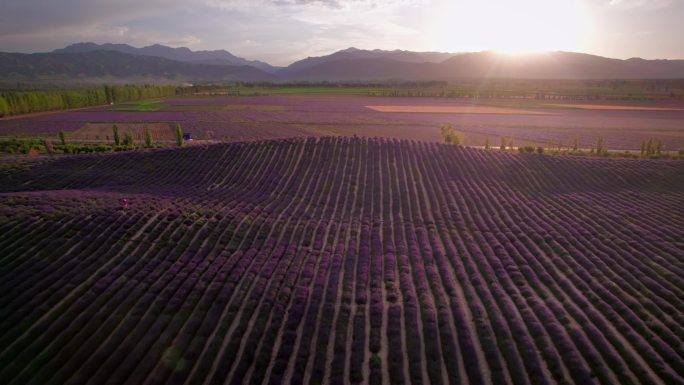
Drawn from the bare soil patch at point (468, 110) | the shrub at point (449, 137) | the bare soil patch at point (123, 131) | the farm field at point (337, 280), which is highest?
the shrub at point (449, 137)

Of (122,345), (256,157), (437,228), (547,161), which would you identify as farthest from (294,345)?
(547,161)

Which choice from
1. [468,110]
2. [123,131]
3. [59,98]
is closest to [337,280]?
[123,131]

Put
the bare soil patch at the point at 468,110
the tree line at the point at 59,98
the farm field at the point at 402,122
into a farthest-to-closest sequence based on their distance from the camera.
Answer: the bare soil patch at the point at 468,110, the tree line at the point at 59,98, the farm field at the point at 402,122

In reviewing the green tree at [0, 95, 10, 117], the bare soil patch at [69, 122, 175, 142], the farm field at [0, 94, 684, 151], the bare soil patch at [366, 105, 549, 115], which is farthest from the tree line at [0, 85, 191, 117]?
the bare soil patch at [366, 105, 549, 115]

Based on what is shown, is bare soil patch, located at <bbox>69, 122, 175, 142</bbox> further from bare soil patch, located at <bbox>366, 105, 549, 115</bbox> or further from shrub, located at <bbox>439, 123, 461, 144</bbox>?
bare soil patch, located at <bbox>366, 105, 549, 115</bbox>

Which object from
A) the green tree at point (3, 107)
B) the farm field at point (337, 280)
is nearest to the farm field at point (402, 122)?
the green tree at point (3, 107)

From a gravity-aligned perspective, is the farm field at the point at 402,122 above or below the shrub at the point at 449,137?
below

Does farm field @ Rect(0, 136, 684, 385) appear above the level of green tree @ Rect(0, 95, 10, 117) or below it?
below

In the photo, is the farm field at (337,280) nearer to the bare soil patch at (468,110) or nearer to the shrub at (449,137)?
the shrub at (449,137)
